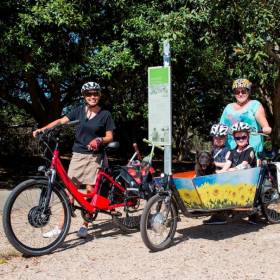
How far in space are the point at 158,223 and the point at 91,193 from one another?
0.94 meters

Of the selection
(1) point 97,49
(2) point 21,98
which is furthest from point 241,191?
(2) point 21,98

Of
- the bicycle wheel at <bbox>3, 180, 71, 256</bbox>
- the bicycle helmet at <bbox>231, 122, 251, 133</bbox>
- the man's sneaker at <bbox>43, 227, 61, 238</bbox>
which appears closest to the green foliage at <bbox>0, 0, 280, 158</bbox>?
→ the bicycle helmet at <bbox>231, 122, 251, 133</bbox>

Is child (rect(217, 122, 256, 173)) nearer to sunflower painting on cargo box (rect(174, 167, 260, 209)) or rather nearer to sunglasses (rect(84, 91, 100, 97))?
sunflower painting on cargo box (rect(174, 167, 260, 209))

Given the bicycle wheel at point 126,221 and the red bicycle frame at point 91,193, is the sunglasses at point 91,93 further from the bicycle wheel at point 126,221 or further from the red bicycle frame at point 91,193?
the bicycle wheel at point 126,221

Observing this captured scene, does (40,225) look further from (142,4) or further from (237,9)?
(142,4)

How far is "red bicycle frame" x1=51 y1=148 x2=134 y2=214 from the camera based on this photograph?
17.8 ft

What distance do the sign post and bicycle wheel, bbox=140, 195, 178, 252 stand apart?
1.68 feet

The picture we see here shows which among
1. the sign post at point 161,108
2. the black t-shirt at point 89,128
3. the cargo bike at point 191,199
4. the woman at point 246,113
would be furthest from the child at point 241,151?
the black t-shirt at point 89,128

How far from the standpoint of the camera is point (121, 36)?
8.92 m

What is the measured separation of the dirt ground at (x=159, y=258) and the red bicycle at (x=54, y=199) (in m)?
0.21

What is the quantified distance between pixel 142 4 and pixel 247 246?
4805 mm

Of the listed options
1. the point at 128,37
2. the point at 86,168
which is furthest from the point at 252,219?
the point at 128,37

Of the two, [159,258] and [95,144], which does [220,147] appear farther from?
[159,258]

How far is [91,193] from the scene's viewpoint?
5.86 meters
